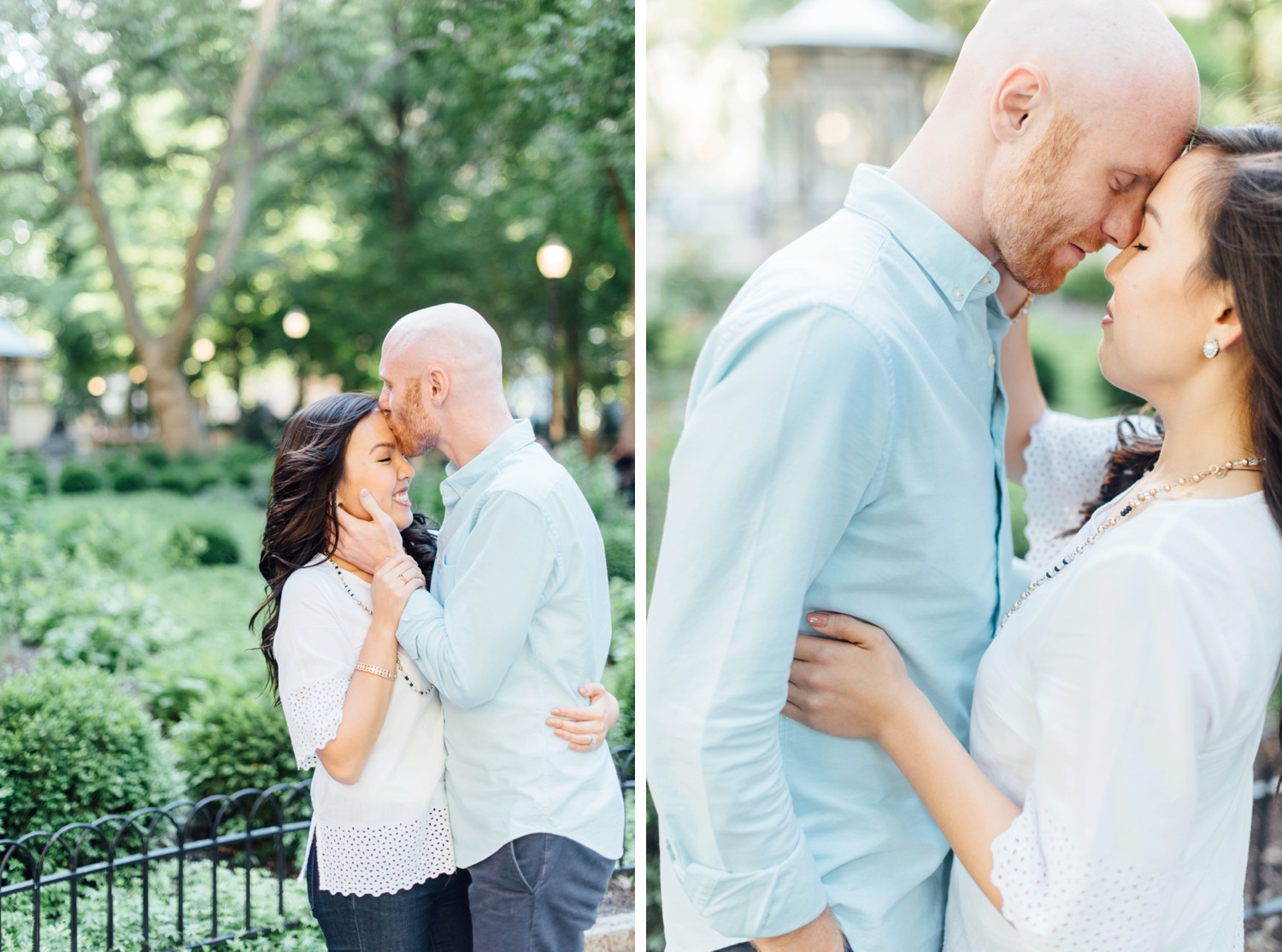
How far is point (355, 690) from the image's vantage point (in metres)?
1.76

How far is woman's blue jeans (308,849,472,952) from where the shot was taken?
1.88 meters

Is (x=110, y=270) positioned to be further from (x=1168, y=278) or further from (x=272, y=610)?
(x=1168, y=278)

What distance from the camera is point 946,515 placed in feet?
4.44

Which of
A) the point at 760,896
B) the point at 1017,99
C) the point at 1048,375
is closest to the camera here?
the point at 760,896

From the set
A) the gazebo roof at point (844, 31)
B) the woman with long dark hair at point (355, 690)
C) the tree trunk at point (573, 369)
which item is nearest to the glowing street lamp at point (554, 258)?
Answer: the tree trunk at point (573, 369)

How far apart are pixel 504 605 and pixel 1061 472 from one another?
1.23m

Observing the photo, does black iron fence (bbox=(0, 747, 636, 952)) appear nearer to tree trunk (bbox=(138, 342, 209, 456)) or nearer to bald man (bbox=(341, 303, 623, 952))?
bald man (bbox=(341, 303, 623, 952))

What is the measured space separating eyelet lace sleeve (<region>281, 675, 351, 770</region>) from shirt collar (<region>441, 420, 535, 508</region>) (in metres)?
0.40

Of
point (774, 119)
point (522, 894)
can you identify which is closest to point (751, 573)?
point (522, 894)

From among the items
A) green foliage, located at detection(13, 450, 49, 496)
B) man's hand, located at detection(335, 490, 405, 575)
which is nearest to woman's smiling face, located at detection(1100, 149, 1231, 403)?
man's hand, located at detection(335, 490, 405, 575)

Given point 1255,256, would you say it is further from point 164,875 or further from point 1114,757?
point 164,875

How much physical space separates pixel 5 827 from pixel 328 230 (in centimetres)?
529

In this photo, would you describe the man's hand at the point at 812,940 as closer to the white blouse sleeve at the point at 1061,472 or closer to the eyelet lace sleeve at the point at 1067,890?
the eyelet lace sleeve at the point at 1067,890

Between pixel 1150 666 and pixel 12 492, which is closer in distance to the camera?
pixel 1150 666
